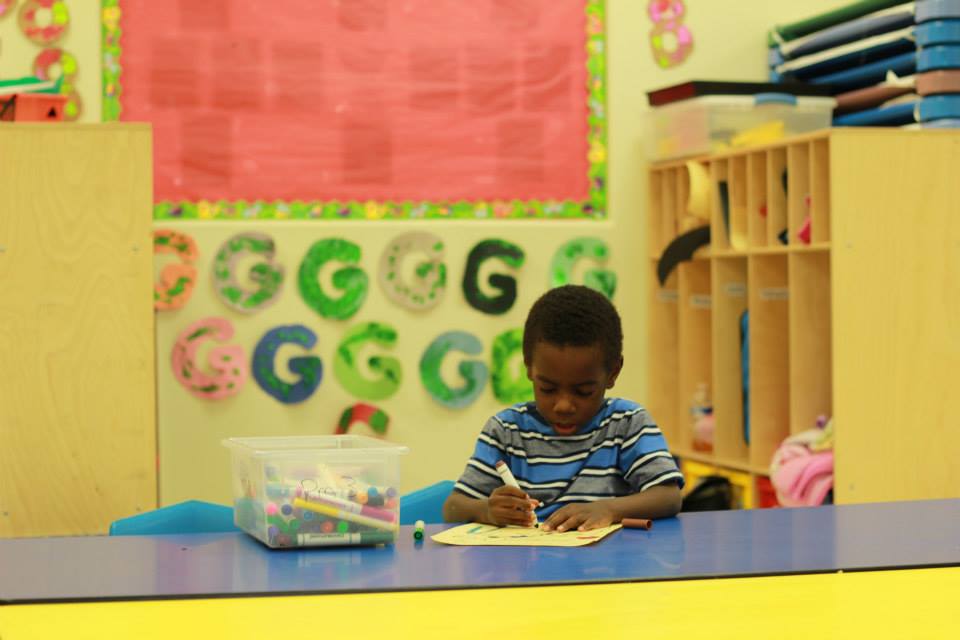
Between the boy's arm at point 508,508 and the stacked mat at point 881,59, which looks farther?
the stacked mat at point 881,59

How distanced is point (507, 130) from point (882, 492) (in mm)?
1522

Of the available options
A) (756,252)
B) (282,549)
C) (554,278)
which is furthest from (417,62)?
(282,549)

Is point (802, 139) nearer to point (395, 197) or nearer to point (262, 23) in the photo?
point (395, 197)

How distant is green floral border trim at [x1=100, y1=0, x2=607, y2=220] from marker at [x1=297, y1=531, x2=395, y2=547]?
219cm

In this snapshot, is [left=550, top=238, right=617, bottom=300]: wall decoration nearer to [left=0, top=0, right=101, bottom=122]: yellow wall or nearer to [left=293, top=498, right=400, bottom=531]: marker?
[left=0, top=0, right=101, bottom=122]: yellow wall

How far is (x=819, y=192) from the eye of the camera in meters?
3.37

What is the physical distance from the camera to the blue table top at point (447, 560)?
1.49 metres

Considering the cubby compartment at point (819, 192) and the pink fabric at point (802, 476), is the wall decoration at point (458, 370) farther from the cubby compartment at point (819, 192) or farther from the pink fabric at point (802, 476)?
the cubby compartment at point (819, 192)

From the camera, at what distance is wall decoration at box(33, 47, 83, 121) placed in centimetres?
370

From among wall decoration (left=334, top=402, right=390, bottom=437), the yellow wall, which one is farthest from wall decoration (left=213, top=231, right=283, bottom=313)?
the yellow wall

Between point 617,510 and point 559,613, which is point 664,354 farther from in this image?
point 559,613

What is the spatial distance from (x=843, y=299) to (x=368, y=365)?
1381mm

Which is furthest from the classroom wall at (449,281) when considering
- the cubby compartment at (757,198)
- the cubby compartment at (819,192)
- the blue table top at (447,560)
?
the blue table top at (447,560)

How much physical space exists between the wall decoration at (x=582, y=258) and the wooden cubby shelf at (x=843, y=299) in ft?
1.06
